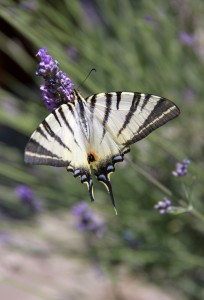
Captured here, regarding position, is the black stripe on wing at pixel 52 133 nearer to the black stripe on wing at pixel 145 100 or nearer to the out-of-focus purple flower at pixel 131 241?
the black stripe on wing at pixel 145 100

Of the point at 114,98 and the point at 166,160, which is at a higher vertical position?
the point at 166,160

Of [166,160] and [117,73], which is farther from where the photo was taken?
[166,160]

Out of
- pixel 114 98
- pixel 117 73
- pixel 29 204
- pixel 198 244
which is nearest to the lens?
pixel 114 98

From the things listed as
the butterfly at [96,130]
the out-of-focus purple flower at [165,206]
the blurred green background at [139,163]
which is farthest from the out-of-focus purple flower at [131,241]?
the butterfly at [96,130]

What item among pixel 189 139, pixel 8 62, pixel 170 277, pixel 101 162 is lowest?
pixel 101 162

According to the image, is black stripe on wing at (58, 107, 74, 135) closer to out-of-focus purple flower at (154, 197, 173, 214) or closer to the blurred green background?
out-of-focus purple flower at (154, 197, 173, 214)

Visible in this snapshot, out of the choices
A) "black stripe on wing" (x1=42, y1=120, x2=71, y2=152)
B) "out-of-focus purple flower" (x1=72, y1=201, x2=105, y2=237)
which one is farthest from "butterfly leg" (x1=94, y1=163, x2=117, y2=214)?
"out-of-focus purple flower" (x1=72, y1=201, x2=105, y2=237)

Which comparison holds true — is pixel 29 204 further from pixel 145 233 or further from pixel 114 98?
pixel 114 98

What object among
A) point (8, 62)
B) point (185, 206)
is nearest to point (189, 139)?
point (185, 206)
